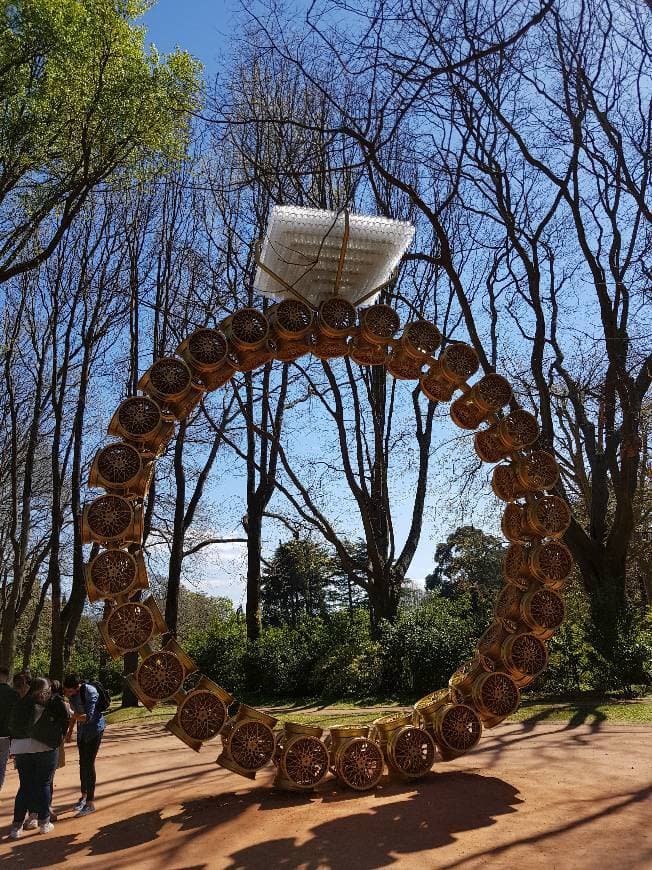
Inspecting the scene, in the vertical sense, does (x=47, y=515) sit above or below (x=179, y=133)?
below

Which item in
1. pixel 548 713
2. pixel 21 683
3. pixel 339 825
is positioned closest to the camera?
pixel 339 825

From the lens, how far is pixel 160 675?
6.64m

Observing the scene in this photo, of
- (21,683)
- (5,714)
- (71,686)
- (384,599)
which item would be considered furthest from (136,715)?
(71,686)

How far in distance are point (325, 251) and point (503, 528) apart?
11.7ft

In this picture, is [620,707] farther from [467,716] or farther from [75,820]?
[75,820]

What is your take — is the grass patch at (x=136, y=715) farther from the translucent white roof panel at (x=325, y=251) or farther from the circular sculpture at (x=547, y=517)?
the translucent white roof panel at (x=325, y=251)

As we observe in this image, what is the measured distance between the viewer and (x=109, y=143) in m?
13.2

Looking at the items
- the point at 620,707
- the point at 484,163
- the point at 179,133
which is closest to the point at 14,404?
the point at 179,133

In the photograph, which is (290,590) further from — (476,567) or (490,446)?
(490,446)

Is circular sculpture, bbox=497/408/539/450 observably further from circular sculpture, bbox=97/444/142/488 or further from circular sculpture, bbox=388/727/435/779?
circular sculpture, bbox=97/444/142/488

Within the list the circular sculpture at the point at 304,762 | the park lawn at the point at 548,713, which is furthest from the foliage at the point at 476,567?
the circular sculpture at the point at 304,762

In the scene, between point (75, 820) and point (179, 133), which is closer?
point (75, 820)

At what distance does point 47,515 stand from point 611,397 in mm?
22149

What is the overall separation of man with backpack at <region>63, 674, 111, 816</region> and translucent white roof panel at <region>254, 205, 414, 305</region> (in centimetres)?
469
